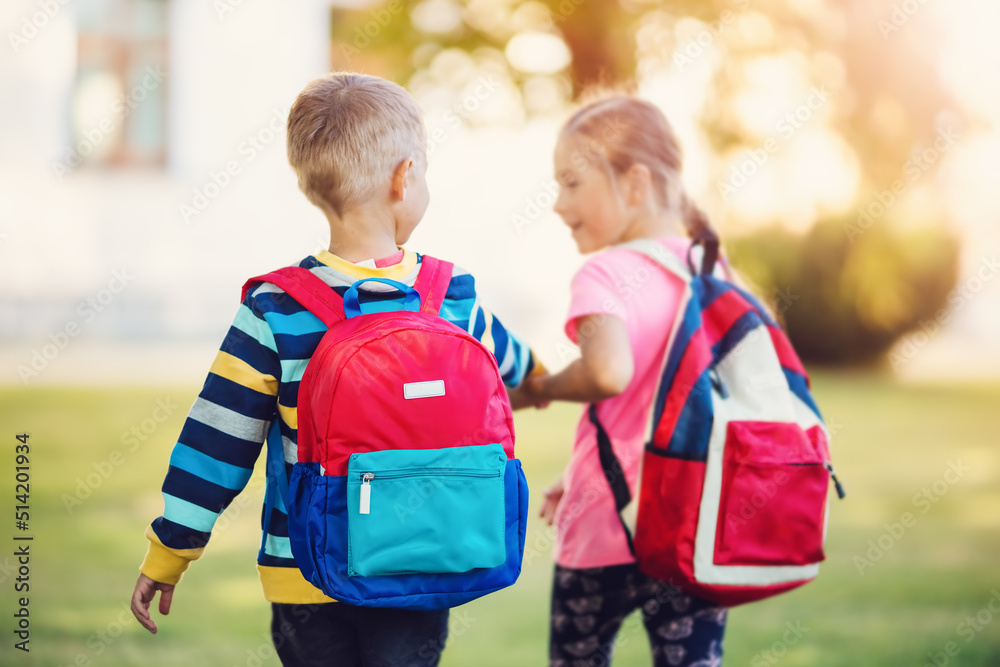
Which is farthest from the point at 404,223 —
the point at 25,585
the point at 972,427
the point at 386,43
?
the point at 386,43

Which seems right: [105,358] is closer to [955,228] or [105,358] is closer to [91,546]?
[91,546]

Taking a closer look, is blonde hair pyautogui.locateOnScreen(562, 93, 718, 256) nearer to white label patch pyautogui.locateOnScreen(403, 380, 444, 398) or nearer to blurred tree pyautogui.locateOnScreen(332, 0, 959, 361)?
white label patch pyautogui.locateOnScreen(403, 380, 444, 398)

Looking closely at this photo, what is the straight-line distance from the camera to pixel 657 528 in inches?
79.6

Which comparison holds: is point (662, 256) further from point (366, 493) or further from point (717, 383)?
point (366, 493)

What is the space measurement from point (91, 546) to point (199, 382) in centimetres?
531


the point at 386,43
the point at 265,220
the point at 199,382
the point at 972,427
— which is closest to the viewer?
the point at 972,427

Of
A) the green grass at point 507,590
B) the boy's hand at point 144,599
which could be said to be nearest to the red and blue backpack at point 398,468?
the boy's hand at point 144,599

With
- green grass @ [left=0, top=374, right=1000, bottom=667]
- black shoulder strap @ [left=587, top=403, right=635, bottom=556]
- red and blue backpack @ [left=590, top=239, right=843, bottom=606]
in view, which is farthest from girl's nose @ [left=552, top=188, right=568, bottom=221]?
green grass @ [left=0, top=374, right=1000, bottom=667]

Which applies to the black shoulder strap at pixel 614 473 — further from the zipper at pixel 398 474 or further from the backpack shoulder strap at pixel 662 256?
the zipper at pixel 398 474

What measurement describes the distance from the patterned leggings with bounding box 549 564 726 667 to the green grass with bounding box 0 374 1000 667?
1377mm

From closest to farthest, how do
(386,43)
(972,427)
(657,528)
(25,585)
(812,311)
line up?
(657,528)
(25,585)
(972,427)
(386,43)
(812,311)

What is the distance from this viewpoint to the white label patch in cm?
156

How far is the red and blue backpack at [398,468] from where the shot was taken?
1539 mm

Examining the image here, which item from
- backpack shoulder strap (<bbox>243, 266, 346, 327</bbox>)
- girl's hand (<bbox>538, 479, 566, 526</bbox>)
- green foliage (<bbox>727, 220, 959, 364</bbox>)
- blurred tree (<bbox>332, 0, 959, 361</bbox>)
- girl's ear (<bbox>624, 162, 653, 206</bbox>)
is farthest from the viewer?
green foliage (<bbox>727, 220, 959, 364</bbox>)
